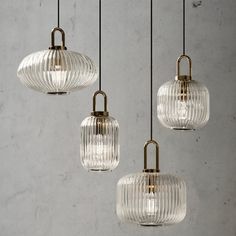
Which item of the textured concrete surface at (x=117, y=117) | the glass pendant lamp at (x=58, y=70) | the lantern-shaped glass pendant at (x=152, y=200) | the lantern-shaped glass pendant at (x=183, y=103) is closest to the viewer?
the glass pendant lamp at (x=58, y=70)

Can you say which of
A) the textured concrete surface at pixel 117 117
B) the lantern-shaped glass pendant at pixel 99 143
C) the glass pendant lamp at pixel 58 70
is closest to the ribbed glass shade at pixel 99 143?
the lantern-shaped glass pendant at pixel 99 143

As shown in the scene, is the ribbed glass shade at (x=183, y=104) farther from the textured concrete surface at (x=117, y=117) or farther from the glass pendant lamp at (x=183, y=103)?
the textured concrete surface at (x=117, y=117)

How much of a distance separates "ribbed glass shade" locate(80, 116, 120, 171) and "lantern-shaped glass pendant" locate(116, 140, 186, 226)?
0.14 metres

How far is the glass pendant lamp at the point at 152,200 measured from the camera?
2.73 m

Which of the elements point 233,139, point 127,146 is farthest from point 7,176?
point 233,139

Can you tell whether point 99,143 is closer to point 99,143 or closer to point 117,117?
point 99,143

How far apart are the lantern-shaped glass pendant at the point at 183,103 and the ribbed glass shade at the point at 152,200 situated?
0.24 metres

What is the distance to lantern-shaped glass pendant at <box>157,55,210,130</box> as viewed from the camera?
2838 mm

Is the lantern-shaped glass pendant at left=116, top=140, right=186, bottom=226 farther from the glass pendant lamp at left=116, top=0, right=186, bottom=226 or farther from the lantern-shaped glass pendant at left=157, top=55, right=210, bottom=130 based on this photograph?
the lantern-shaped glass pendant at left=157, top=55, right=210, bottom=130

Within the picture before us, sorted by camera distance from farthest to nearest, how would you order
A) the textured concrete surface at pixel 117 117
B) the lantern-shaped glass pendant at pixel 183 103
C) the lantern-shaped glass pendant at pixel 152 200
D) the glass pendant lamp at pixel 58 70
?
1. the textured concrete surface at pixel 117 117
2. the lantern-shaped glass pendant at pixel 183 103
3. the lantern-shaped glass pendant at pixel 152 200
4. the glass pendant lamp at pixel 58 70

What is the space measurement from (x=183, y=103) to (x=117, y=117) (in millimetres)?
1567

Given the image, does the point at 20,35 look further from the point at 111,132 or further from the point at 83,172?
the point at 111,132

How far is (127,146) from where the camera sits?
4.38 m

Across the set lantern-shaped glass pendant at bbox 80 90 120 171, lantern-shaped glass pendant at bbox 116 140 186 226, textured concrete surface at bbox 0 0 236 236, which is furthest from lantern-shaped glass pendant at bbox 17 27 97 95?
textured concrete surface at bbox 0 0 236 236
